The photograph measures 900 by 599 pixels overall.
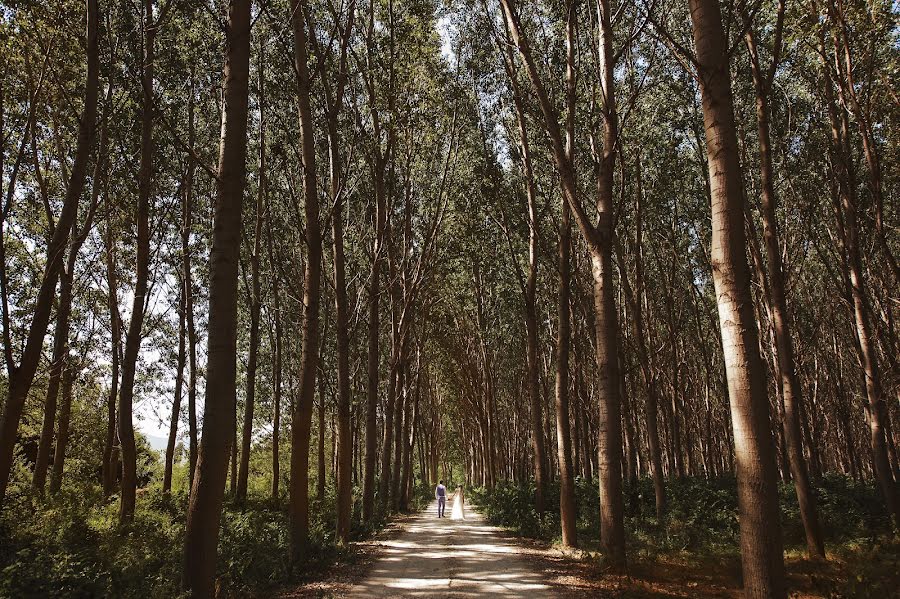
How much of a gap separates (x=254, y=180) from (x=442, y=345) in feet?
61.6

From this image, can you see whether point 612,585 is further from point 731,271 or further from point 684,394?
point 684,394

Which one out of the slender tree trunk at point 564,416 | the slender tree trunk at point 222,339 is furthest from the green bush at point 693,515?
the slender tree trunk at point 222,339

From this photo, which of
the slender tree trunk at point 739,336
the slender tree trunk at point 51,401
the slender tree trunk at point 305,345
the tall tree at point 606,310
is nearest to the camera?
the slender tree trunk at point 739,336

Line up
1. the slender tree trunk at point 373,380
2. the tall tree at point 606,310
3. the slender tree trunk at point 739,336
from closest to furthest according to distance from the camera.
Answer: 1. the slender tree trunk at point 739,336
2. the tall tree at point 606,310
3. the slender tree trunk at point 373,380

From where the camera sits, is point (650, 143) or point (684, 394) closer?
point (650, 143)

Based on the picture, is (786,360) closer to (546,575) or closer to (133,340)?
(546,575)

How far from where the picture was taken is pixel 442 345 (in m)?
34.3

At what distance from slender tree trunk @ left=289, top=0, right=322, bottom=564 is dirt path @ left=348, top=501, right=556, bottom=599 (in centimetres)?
165

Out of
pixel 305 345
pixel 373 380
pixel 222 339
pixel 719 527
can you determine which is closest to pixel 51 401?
pixel 305 345

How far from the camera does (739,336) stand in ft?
15.8

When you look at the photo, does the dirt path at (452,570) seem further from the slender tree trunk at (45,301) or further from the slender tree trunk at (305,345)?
the slender tree trunk at (45,301)

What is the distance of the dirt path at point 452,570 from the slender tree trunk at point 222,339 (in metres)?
3.32

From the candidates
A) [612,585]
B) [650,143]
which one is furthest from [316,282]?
[650,143]

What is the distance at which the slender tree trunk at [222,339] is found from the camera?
Answer: 5547 mm
